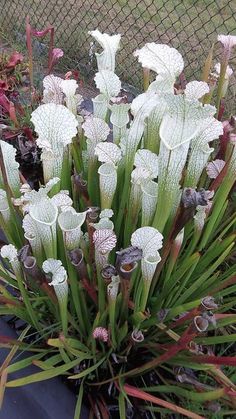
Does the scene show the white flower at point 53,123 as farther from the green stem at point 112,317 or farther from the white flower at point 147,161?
the green stem at point 112,317

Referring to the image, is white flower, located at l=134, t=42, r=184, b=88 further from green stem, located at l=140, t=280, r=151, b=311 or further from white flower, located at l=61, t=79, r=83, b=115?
green stem, located at l=140, t=280, r=151, b=311

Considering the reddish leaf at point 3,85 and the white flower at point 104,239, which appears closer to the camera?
the white flower at point 104,239

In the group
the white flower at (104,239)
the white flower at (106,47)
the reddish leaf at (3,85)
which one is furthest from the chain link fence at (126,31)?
the white flower at (104,239)

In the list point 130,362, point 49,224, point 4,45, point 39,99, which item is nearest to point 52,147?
point 49,224

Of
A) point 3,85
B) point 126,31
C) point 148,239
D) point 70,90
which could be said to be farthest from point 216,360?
point 126,31

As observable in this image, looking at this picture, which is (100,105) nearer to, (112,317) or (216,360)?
(112,317)

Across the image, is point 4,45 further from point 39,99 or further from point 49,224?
point 49,224
